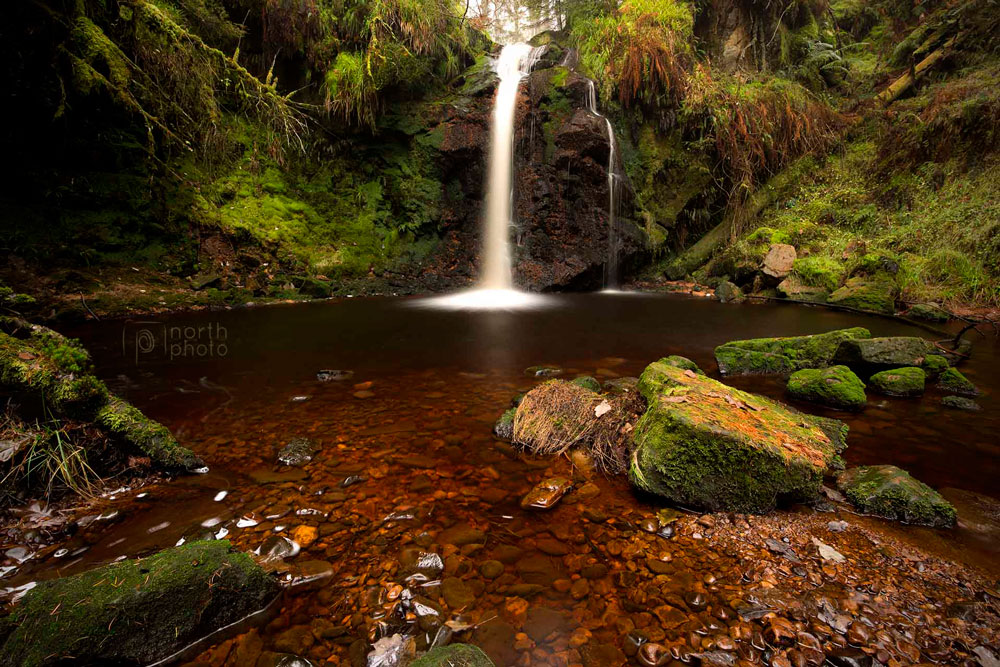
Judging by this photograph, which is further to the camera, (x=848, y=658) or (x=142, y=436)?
(x=142, y=436)

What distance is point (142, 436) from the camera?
237 centimetres

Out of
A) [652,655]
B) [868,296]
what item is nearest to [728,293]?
[868,296]

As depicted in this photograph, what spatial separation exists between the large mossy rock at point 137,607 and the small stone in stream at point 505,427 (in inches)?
65.4

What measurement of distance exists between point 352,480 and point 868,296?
10118 millimetres

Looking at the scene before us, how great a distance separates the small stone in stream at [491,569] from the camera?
176 cm

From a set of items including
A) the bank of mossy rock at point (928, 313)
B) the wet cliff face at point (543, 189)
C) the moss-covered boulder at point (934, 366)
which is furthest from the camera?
the wet cliff face at point (543, 189)

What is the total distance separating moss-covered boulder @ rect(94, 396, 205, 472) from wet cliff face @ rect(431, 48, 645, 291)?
9.22 m

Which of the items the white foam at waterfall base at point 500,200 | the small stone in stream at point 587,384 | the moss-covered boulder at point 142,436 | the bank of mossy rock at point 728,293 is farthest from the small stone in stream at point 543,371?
A: the bank of mossy rock at point 728,293

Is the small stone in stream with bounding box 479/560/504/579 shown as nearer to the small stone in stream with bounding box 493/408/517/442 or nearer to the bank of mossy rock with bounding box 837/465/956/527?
the small stone in stream with bounding box 493/408/517/442

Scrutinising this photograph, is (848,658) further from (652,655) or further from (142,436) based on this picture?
(142,436)

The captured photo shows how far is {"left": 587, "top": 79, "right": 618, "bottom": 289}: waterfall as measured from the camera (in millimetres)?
11398

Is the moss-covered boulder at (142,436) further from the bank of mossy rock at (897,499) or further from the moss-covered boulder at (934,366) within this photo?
the moss-covered boulder at (934,366)

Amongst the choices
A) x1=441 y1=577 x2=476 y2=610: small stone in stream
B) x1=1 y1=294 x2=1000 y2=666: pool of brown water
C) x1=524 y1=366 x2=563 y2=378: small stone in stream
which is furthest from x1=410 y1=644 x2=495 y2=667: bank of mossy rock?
x1=524 y1=366 x2=563 y2=378: small stone in stream

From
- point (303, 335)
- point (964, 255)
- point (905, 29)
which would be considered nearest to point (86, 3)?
point (303, 335)
